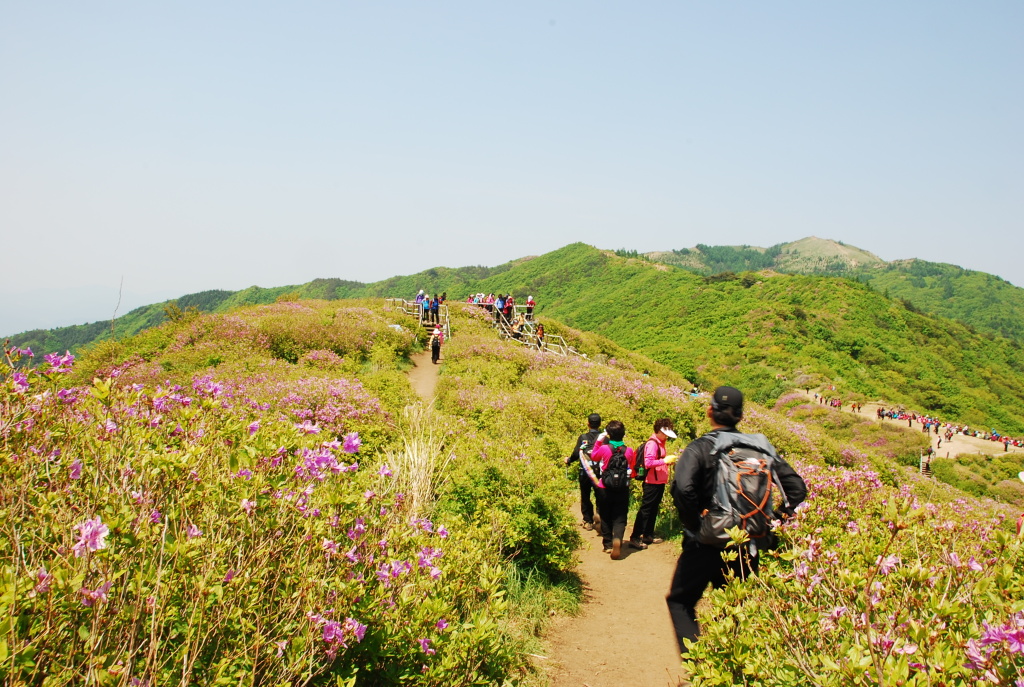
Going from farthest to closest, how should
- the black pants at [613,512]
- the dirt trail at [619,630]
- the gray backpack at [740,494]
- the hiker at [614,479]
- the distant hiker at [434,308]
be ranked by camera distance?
the distant hiker at [434,308] → the black pants at [613,512] → the hiker at [614,479] → the dirt trail at [619,630] → the gray backpack at [740,494]

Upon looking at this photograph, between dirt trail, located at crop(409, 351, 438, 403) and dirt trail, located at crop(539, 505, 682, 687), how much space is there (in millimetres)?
7660

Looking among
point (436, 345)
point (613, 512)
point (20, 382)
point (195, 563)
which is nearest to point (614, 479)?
point (613, 512)

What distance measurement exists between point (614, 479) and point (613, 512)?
22.0 inches

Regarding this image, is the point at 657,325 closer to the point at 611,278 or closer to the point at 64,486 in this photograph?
the point at 611,278

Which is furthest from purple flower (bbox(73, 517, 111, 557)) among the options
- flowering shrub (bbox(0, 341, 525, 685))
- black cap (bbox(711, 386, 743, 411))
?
black cap (bbox(711, 386, 743, 411))

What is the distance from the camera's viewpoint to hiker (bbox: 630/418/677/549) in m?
6.24

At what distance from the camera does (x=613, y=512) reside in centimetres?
683

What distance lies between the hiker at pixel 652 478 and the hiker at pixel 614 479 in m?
0.23

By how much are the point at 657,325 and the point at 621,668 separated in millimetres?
85682

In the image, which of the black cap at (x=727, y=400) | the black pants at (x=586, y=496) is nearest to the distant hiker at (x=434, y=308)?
the black pants at (x=586, y=496)

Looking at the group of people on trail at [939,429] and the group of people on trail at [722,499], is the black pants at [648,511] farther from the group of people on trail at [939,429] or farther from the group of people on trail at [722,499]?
the group of people on trail at [939,429]

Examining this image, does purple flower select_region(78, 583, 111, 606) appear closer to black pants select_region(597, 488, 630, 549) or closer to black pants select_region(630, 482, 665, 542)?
black pants select_region(597, 488, 630, 549)

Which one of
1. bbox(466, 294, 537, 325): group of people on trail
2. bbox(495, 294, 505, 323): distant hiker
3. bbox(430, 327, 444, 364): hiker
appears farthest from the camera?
bbox(466, 294, 537, 325): group of people on trail

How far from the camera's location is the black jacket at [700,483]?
3381 mm
